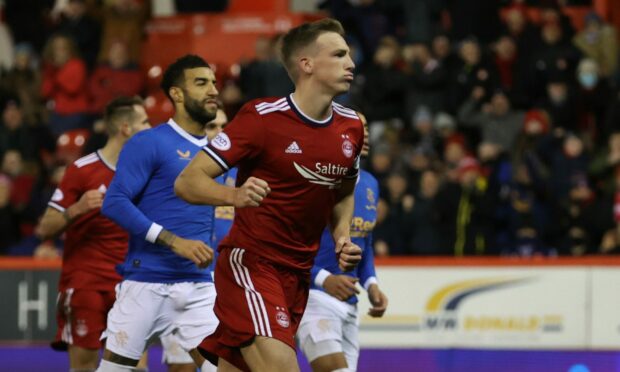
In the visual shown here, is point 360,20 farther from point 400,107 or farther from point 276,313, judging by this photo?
point 276,313

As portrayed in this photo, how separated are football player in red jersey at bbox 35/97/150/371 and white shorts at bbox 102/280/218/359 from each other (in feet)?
3.47

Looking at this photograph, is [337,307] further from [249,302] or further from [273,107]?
[273,107]

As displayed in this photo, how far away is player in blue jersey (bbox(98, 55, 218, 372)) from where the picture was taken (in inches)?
361

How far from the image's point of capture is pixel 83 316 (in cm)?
1042

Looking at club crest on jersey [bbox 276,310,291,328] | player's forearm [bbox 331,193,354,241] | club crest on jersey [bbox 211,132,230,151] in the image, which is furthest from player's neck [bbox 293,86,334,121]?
club crest on jersey [bbox 276,310,291,328]

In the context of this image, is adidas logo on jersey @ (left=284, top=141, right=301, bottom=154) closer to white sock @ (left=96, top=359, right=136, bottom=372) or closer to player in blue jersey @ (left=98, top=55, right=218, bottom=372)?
player in blue jersey @ (left=98, top=55, right=218, bottom=372)

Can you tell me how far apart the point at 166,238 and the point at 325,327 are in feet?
4.52

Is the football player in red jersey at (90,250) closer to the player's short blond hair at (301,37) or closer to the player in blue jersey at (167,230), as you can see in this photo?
the player in blue jersey at (167,230)

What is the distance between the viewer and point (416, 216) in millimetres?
15930

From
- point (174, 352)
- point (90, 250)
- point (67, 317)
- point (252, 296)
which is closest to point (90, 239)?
point (90, 250)

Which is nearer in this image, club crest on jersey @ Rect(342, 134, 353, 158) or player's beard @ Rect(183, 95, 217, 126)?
club crest on jersey @ Rect(342, 134, 353, 158)

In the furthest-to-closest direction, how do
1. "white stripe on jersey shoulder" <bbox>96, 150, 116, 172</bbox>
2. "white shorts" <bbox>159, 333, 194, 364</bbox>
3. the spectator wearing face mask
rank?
the spectator wearing face mask
"white stripe on jersey shoulder" <bbox>96, 150, 116, 172</bbox>
"white shorts" <bbox>159, 333, 194, 364</bbox>

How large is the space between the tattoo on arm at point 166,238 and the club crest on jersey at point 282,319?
1368mm

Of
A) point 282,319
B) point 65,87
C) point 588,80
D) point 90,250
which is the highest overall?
point 588,80
